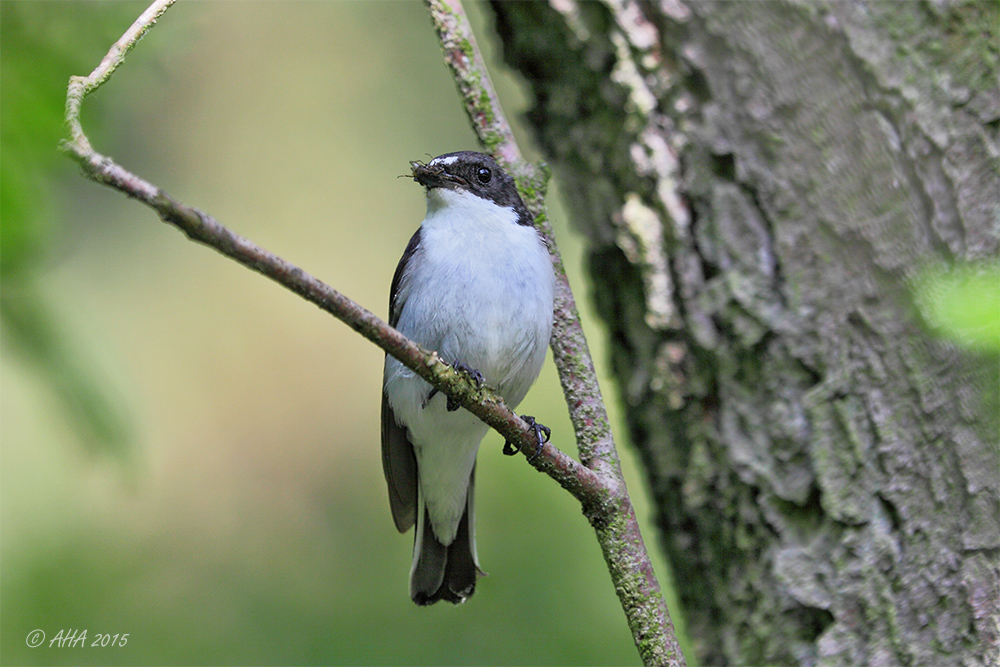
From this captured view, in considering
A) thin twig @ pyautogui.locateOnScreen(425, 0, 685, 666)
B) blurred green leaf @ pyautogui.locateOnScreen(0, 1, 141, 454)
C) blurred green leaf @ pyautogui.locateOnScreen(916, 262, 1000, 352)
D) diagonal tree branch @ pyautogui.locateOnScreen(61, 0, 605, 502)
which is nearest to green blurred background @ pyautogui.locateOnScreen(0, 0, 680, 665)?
blurred green leaf @ pyautogui.locateOnScreen(0, 1, 141, 454)

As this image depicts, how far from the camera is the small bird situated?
3129mm

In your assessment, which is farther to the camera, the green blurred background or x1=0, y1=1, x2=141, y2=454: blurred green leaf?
the green blurred background

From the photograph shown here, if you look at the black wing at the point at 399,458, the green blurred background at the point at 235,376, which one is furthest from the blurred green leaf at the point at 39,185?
the black wing at the point at 399,458

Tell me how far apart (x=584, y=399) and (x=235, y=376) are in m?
5.40

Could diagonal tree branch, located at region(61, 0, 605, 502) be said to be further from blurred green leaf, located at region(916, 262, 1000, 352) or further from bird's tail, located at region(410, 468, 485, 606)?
bird's tail, located at region(410, 468, 485, 606)

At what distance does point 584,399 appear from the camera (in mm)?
2695

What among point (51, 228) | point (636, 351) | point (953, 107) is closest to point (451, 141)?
point (636, 351)

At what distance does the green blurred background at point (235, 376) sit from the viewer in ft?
6.29

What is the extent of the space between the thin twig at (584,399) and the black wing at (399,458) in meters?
0.57

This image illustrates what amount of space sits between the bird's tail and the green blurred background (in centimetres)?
67

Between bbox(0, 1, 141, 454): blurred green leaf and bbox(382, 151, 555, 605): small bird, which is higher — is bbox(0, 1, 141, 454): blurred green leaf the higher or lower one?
the lower one

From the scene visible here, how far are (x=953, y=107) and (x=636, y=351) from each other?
4.72 feet

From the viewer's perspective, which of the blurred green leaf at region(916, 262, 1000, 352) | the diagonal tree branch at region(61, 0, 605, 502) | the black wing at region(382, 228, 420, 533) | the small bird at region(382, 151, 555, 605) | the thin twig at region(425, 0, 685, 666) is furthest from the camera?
the black wing at region(382, 228, 420, 533)

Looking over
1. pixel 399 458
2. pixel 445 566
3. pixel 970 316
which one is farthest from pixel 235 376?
pixel 970 316
